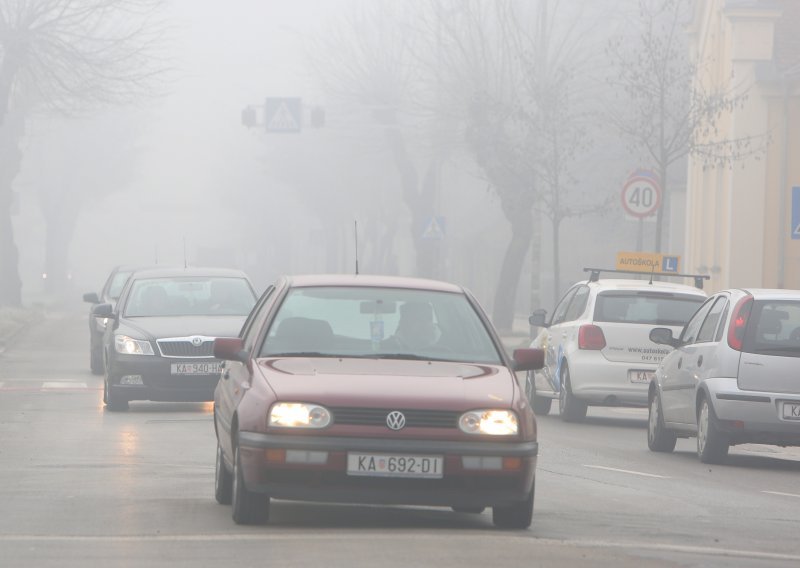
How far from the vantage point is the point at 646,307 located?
18.2m

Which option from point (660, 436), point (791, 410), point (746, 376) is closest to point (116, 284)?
point (660, 436)

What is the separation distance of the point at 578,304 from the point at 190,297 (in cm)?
428

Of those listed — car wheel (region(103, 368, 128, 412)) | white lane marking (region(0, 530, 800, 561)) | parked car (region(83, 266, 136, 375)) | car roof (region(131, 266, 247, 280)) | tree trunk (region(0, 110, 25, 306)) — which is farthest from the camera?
tree trunk (region(0, 110, 25, 306))

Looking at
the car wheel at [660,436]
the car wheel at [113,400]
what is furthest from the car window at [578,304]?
the car wheel at [113,400]

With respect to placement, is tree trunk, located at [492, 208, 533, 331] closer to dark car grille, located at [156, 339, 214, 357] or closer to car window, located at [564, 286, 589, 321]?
car window, located at [564, 286, 589, 321]

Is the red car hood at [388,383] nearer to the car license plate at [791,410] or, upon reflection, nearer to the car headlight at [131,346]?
the car license plate at [791,410]

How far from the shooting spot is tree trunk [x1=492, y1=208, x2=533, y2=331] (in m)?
42.3

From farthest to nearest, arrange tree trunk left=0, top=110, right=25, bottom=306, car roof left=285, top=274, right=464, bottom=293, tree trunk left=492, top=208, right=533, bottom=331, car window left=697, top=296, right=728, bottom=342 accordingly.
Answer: tree trunk left=0, top=110, right=25, bottom=306, tree trunk left=492, top=208, right=533, bottom=331, car window left=697, top=296, right=728, bottom=342, car roof left=285, top=274, right=464, bottom=293

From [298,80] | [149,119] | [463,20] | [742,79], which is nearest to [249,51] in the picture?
[298,80]

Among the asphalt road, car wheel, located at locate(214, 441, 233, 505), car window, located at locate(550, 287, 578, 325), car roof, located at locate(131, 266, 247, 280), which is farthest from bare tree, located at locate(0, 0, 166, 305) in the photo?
car wheel, located at locate(214, 441, 233, 505)

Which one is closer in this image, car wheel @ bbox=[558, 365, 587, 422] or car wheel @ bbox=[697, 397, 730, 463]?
car wheel @ bbox=[697, 397, 730, 463]

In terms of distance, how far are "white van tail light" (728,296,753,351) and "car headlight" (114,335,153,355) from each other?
645 cm

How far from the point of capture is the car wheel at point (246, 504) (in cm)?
866

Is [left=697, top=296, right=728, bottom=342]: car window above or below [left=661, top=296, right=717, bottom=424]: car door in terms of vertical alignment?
above
